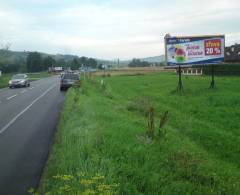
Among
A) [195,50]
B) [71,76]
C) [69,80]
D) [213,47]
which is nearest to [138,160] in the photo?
[195,50]

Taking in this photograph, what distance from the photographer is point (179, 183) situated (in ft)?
21.9

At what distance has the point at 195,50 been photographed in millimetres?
28875

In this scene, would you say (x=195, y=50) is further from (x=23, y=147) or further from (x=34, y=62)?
(x=34, y=62)

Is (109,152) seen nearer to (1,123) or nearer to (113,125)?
(113,125)

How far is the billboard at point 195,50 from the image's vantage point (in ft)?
94.3

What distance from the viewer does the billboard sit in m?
28.7

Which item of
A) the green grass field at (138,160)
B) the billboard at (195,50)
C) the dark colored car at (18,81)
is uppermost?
the billboard at (195,50)

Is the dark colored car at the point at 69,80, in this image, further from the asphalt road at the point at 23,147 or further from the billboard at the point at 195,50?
the asphalt road at the point at 23,147

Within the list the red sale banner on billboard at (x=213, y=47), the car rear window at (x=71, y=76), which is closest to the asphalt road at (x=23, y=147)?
the red sale banner on billboard at (x=213, y=47)

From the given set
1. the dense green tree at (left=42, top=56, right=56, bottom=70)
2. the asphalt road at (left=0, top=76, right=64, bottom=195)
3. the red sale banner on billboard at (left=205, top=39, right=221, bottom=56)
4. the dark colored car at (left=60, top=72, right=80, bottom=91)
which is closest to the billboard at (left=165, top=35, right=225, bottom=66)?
the red sale banner on billboard at (left=205, top=39, right=221, bottom=56)

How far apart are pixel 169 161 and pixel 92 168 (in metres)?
1.96

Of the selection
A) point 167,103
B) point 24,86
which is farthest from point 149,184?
point 24,86

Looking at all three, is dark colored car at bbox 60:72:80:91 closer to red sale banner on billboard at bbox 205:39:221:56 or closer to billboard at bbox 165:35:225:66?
billboard at bbox 165:35:225:66

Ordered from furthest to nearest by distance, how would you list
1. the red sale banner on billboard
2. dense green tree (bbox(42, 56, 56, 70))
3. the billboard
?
dense green tree (bbox(42, 56, 56, 70)) < the red sale banner on billboard < the billboard
